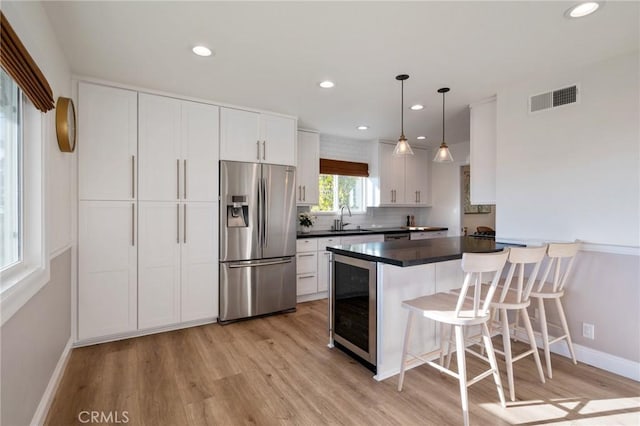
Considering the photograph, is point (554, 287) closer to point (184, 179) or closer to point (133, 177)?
point (184, 179)

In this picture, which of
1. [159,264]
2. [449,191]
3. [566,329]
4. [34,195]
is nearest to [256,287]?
[159,264]

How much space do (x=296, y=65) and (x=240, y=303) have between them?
254cm

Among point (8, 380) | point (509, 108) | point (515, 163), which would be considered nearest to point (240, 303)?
point (8, 380)

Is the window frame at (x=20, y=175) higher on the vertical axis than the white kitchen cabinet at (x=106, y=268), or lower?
higher

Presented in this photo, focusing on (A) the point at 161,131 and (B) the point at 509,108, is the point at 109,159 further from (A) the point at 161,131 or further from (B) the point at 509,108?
(B) the point at 509,108

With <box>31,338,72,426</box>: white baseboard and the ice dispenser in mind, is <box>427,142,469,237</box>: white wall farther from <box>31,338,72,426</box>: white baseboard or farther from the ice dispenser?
<box>31,338,72,426</box>: white baseboard

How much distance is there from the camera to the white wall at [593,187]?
2354 millimetres

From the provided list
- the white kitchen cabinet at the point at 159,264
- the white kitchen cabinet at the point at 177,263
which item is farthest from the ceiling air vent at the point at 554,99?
the white kitchen cabinet at the point at 159,264

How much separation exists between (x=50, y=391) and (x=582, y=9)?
4.09 metres

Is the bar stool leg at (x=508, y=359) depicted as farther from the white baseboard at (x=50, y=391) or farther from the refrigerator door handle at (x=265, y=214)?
Answer: the white baseboard at (x=50, y=391)

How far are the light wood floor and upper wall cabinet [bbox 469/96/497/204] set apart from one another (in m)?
1.66

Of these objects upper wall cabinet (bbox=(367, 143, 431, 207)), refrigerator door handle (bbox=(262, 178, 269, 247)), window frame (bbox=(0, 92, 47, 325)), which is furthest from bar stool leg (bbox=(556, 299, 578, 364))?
window frame (bbox=(0, 92, 47, 325))

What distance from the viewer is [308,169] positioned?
182 inches

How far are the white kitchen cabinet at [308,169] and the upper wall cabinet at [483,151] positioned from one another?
2126 millimetres
